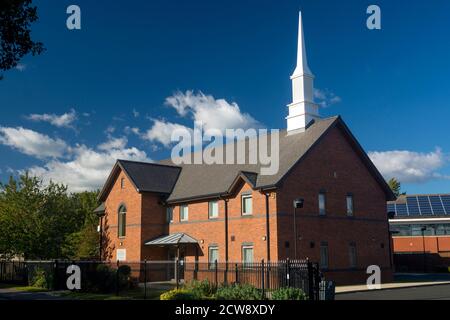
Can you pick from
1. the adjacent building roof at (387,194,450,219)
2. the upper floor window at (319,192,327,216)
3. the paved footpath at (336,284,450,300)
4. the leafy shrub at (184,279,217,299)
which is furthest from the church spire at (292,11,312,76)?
the adjacent building roof at (387,194,450,219)

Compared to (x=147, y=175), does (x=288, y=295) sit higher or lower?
lower

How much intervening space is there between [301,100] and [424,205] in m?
25.2

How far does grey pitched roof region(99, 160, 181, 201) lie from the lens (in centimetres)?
3912

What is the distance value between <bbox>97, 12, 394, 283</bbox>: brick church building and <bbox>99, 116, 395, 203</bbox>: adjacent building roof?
0.29ft

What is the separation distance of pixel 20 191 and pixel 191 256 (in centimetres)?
1356

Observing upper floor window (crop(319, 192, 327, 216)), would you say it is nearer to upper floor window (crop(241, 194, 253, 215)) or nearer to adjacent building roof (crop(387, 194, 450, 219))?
upper floor window (crop(241, 194, 253, 215))

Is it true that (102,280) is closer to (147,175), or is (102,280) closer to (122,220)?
(122,220)

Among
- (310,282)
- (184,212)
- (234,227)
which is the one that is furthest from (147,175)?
(310,282)

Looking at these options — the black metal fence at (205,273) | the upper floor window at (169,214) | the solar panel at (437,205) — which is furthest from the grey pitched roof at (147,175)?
the solar panel at (437,205)

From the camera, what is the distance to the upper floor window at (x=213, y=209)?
35325 millimetres

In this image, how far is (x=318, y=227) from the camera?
3266cm

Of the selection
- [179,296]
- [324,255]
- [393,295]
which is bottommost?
[393,295]

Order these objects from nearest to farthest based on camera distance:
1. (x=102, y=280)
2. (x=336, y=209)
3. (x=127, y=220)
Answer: (x=102, y=280) < (x=336, y=209) < (x=127, y=220)

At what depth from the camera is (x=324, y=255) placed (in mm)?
32656
